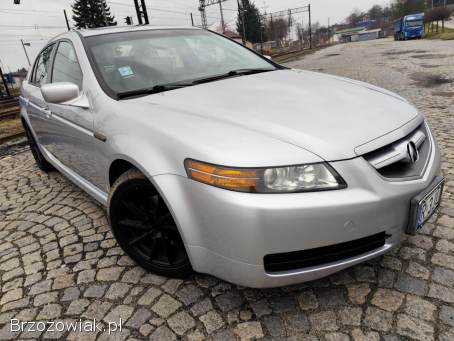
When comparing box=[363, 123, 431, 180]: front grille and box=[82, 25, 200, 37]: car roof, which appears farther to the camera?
box=[82, 25, 200, 37]: car roof

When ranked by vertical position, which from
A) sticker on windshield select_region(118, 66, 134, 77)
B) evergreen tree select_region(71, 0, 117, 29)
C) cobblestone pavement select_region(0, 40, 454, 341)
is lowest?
cobblestone pavement select_region(0, 40, 454, 341)

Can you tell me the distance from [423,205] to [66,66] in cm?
278

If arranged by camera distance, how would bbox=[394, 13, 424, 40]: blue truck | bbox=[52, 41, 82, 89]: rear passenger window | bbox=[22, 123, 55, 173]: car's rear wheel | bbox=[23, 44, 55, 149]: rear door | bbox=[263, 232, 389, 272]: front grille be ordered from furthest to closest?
bbox=[394, 13, 424, 40]: blue truck
bbox=[22, 123, 55, 173]: car's rear wheel
bbox=[23, 44, 55, 149]: rear door
bbox=[52, 41, 82, 89]: rear passenger window
bbox=[263, 232, 389, 272]: front grille

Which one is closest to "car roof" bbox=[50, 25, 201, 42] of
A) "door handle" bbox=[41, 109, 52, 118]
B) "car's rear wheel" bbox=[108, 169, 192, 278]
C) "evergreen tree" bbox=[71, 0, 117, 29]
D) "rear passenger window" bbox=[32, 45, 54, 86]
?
"rear passenger window" bbox=[32, 45, 54, 86]

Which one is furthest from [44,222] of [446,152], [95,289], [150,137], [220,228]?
[446,152]

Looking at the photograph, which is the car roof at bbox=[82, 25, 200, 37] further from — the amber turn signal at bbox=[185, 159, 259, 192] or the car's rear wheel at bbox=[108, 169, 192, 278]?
the amber turn signal at bbox=[185, 159, 259, 192]

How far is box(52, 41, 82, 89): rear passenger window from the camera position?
269 cm

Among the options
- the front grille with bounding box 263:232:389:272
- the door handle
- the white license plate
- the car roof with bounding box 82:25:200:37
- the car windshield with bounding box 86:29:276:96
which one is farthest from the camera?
the door handle

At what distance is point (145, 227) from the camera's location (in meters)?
2.15

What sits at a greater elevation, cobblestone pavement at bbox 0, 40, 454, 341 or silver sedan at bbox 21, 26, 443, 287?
silver sedan at bbox 21, 26, 443, 287

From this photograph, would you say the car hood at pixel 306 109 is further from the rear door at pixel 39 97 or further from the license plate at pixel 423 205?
the rear door at pixel 39 97

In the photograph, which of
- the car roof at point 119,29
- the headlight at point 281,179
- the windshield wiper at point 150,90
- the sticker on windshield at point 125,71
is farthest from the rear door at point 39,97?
the headlight at point 281,179

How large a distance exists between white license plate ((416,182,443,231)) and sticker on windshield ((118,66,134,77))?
6.43ft

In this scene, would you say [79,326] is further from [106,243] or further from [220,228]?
[220,228]
